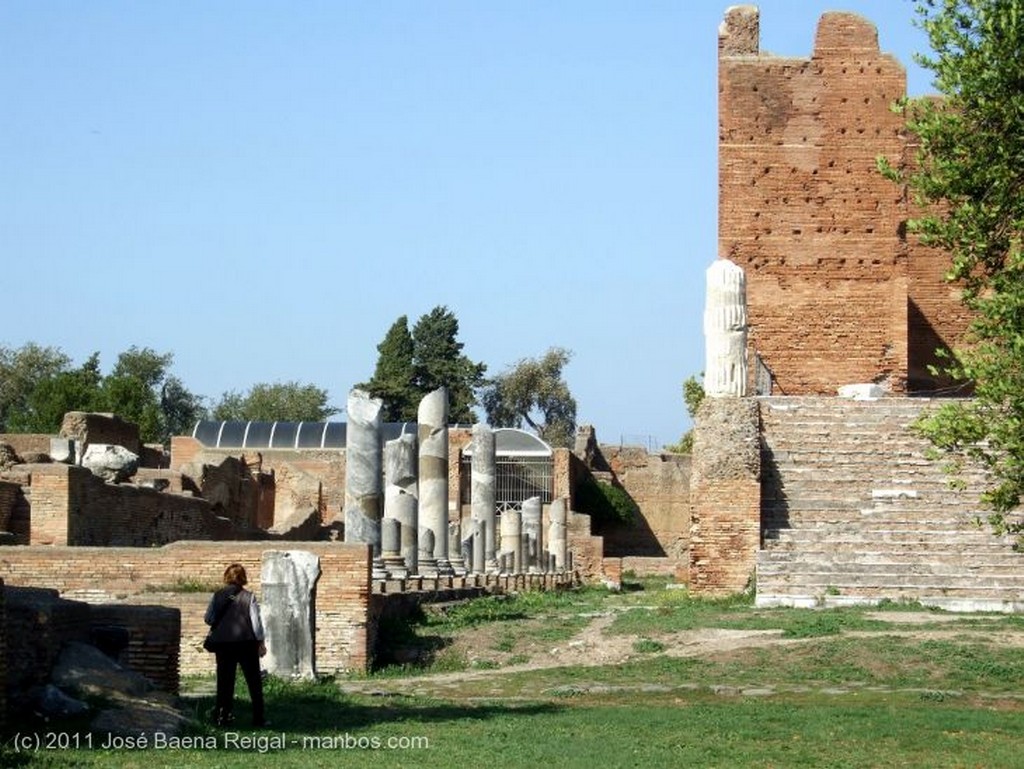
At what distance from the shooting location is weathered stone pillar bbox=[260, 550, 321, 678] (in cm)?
1480

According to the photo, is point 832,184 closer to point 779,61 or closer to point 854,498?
point 779,61

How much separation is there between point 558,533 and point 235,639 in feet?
105

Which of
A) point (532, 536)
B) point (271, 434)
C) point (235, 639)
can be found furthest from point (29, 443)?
point (271, 434)

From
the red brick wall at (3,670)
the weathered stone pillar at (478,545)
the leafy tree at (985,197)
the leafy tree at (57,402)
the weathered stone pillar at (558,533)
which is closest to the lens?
the red brick wall at (3,670)

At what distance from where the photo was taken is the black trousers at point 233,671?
38.1 ft

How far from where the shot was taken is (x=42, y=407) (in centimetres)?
5562

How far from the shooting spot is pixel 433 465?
2852cm

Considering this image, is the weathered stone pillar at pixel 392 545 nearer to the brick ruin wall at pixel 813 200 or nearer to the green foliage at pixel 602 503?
the brick ruin wall at pixel 813 200

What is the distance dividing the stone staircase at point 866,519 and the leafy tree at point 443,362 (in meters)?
51.2

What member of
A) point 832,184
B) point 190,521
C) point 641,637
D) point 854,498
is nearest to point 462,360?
point 832,184

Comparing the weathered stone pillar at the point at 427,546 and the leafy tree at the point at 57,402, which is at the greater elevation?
the leafy tree at the point at 57,402

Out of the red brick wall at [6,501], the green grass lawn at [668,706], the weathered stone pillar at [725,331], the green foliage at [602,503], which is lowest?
the green grass lawn at [668,706]

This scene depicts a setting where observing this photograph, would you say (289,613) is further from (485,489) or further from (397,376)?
(397,376)

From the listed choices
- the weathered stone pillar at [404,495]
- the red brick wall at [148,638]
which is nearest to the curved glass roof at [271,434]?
the weathered stone pillar at [404,495]
